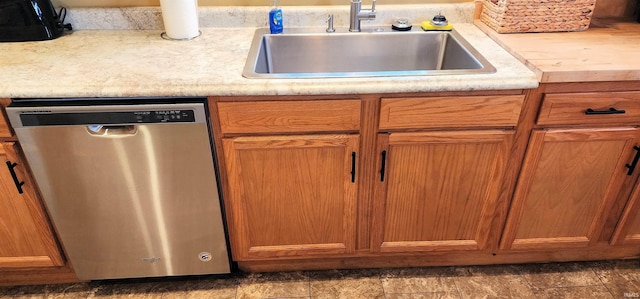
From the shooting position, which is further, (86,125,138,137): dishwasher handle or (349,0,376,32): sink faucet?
(349,0,376,32): sink faucet

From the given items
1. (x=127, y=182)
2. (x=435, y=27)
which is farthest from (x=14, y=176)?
(x=435, y=27)

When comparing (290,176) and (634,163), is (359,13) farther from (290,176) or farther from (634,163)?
(634,163)

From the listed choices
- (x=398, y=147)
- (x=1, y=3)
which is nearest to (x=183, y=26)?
(x=1, y=3)

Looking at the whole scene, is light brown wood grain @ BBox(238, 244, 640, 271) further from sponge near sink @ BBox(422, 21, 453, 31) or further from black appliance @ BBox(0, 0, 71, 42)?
black appliance @ BBox(0, 0, 71, 42)

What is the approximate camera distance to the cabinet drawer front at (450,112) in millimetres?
1289

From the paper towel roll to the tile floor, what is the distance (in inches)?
38.8

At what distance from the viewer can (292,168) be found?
1.40 m

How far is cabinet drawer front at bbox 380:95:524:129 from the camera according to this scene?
1.29 metres

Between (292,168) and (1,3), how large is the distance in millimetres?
1186

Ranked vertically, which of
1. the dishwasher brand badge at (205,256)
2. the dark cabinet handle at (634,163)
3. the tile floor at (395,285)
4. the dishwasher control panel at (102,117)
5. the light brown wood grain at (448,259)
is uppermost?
the dishwasher control panel at (102,117)

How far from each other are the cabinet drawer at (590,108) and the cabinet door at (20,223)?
1687 millimetres

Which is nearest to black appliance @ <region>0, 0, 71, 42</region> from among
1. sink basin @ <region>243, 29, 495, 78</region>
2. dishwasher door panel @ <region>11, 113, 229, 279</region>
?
dishwasher door panel @ <region>11, 113, 229, 279</region>

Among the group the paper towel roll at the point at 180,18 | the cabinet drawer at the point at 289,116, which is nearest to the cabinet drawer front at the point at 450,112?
the cabinet drawer at the point at 289,116

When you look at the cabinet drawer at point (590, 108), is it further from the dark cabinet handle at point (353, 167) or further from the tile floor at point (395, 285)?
the tile floor at point (395, 285)
